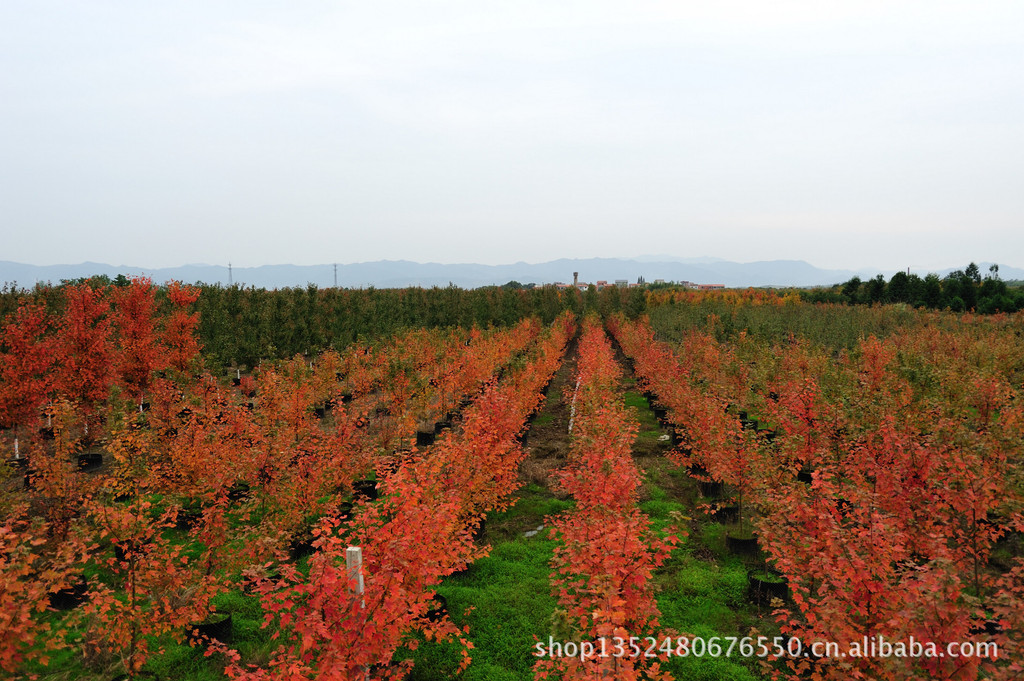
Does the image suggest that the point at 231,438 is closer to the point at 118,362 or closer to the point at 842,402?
the point at 118,362

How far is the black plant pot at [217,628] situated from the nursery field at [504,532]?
60 millimetres

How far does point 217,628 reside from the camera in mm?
7367

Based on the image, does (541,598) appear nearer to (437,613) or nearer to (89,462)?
(437,613)

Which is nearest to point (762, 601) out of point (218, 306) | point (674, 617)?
point (674, 617)

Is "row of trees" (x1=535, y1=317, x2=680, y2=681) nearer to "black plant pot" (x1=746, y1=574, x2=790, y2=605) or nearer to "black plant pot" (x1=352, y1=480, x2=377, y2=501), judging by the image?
"black plant pot" (x1=746, y1=574, x2=790, y2=605)

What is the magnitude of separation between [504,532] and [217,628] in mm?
5690

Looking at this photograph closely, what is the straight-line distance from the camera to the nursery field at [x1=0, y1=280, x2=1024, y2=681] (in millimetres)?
4953

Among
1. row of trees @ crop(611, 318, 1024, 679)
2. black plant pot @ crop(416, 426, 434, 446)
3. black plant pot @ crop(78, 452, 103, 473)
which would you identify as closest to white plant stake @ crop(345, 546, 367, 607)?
row of trees @ crop(611, 318, 1024, 679)

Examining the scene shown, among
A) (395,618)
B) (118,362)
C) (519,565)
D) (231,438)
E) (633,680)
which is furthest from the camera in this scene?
(118,362)

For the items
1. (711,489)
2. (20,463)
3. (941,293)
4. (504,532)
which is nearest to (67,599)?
(504,532)

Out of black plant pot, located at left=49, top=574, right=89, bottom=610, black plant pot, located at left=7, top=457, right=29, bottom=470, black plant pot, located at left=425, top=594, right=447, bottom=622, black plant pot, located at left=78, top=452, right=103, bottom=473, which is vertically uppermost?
black plant pot, located at left=7, top=457, right=29, bottom=470

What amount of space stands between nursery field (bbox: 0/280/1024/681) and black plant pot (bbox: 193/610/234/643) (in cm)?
6

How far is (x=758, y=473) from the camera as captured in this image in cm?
861

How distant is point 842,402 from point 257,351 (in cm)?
2632
